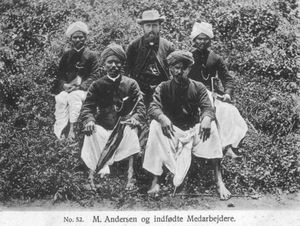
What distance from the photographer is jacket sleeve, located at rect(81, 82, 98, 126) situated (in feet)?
18.0

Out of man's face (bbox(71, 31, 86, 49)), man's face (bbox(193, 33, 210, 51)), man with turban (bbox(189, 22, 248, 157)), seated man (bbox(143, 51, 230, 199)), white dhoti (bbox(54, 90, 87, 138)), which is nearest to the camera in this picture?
seated man (bbox(143, 51, 230, 199))

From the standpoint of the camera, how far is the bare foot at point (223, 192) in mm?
5363

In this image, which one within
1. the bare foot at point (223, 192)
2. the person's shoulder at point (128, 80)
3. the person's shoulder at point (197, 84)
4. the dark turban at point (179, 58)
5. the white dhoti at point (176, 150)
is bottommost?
the bare foot at point (223, 192)

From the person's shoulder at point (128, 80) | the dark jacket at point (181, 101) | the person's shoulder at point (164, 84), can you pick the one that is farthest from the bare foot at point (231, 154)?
the person's shoulder at point (128, 80)

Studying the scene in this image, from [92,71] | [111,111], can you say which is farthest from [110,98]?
[92,71]

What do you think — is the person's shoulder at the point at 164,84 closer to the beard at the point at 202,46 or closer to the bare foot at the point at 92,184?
the beard at the point at 202,46

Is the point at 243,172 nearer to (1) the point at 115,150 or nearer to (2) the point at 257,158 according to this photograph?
(2) the point at 257,158

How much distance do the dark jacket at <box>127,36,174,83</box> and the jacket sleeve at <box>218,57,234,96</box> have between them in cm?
62

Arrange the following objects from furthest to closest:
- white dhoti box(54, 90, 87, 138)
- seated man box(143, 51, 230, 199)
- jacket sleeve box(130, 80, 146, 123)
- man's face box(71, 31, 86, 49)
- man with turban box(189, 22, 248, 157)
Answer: man's face box(71, 31, 86, 49) → white dhoti box(54, 90, 87, 138) → man with turban box(189, 22, 248, 157) → jacket sleeve box(130, 80, 146, 123) → seated man box(143, 51, 230, 199)

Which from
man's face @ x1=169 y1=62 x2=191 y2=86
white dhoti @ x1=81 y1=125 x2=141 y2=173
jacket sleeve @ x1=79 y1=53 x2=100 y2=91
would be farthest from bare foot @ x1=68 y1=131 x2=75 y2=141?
man's face @ x1=169 y1=62 x2=191 y2=86

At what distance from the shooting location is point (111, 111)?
5.57 m

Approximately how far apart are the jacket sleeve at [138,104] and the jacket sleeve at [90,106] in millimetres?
426

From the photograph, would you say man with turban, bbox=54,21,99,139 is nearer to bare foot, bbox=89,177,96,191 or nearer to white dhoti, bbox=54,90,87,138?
white dhoti, bbox=54,90,87,138

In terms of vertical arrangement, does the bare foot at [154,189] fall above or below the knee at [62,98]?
below
